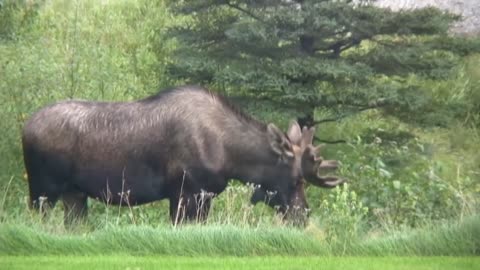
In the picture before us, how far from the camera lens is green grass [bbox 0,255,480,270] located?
13.3 meters

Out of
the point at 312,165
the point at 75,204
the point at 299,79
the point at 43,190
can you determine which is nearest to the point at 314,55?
the point at 299,79

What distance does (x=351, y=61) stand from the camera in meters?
21.1

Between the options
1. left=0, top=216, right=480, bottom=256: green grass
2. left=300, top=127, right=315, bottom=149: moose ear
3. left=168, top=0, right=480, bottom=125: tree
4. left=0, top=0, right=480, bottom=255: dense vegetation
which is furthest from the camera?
left=168, top=0, right=480, bottom=125: tree

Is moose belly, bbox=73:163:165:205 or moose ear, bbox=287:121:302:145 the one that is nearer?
moose belly, bbox=73:163:165:205

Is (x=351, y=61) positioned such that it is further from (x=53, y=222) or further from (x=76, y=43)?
(x=53, y=222)

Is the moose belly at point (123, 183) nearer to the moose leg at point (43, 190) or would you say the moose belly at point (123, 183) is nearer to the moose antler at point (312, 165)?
the moose leg at point (43, 190)

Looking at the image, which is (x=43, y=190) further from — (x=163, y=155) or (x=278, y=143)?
(x=278, y=143)

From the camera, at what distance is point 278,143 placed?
17516 mm

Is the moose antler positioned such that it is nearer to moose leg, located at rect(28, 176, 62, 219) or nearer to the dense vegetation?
the dense vegetation

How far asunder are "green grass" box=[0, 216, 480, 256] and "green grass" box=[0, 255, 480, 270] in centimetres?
30

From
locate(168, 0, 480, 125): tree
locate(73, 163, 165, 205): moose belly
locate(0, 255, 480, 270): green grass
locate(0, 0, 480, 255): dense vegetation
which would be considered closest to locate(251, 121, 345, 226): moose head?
locate(0, 0, 480, 255): dense vegetation

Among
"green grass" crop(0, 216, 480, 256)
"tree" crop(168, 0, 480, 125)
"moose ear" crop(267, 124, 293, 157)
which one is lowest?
"green grass" crop(0, 216, 480, 256)

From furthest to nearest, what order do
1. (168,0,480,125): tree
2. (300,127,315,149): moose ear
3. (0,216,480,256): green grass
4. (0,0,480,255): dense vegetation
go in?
(168,0,480,125): tree < (0,0,480,255): dense vegetation < (300,127,315,149): moose ear < (0,216,480,256): green grass

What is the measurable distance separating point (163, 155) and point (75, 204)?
4.98 feet
